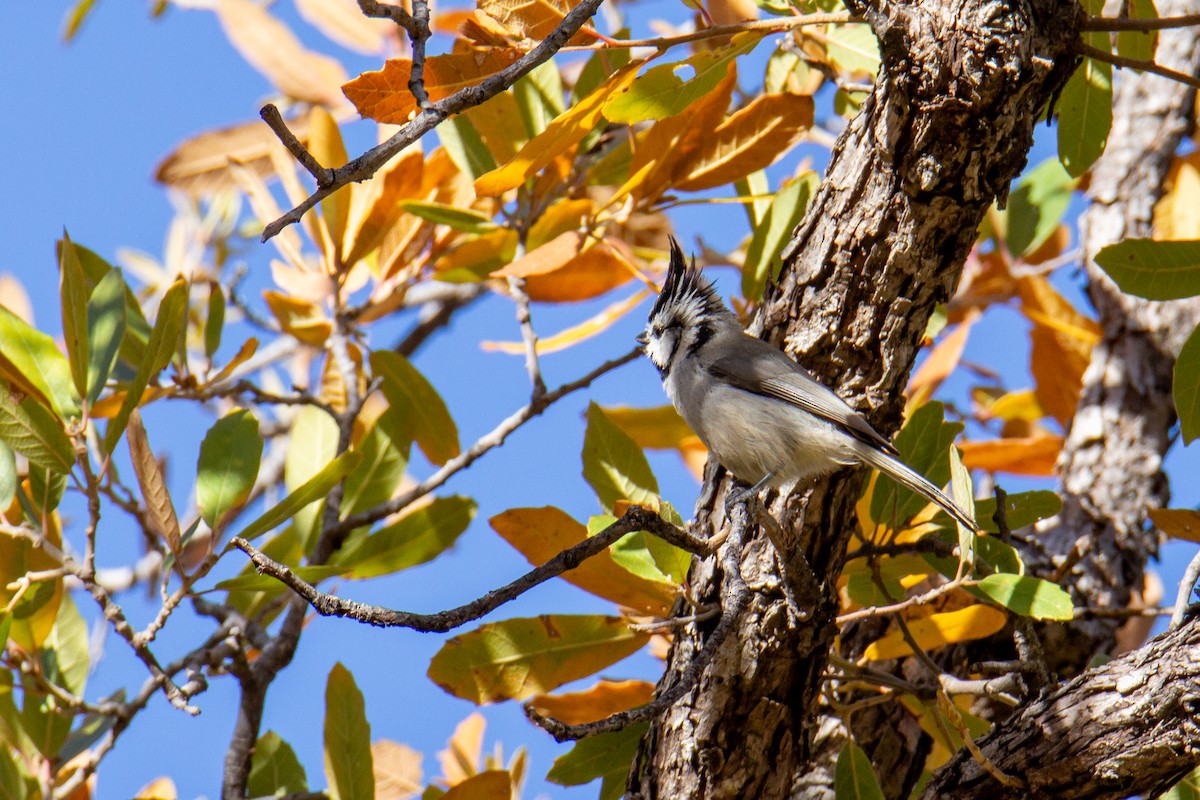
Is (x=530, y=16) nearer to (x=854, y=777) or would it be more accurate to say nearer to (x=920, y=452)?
(x=920, y=452)

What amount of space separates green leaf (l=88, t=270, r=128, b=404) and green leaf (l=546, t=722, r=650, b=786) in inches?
56.9

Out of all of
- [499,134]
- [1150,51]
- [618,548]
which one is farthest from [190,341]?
[1150,51]

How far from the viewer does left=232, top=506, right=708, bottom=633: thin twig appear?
1.93 meters

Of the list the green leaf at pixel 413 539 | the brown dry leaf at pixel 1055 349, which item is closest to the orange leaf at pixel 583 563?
the green leaf at pixel 413 539

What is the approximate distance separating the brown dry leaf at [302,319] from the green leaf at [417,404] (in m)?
0.25

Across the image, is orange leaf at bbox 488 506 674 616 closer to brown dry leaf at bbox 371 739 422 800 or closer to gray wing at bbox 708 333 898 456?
gray wing at bbox 708 333 898 456

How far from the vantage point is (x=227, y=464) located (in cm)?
275

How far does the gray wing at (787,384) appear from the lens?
2.66m

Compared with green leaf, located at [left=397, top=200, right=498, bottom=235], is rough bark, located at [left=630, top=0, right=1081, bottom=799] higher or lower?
lower

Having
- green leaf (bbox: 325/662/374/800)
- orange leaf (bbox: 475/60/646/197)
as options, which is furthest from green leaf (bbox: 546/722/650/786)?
orange leaf (bbox: 475/60/646/197)

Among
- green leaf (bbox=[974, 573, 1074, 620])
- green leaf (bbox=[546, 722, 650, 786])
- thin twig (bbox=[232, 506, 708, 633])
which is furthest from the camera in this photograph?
green leaf (bbox=[546, 722, 650, 786])

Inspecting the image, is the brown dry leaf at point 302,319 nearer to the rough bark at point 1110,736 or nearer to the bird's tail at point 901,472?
the bird's tail at point 901,472

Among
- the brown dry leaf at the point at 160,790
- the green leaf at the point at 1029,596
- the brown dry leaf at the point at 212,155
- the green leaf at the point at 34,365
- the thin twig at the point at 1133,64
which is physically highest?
the brown dry leaf at the point at 212,155

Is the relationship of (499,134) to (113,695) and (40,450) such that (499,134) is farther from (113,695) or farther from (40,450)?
(113,695)
